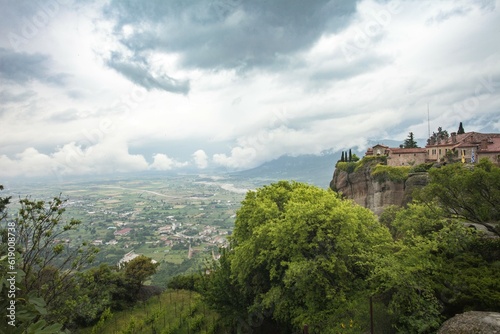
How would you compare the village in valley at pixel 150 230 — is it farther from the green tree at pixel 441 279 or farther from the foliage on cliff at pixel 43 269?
the green tree at pixel 441 279

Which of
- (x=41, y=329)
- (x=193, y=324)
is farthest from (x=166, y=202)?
(x=41, y=329)

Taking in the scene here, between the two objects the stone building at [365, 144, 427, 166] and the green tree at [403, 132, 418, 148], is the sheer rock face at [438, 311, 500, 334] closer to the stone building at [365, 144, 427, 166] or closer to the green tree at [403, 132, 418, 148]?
the stone building at [365, 144, 427, 166]

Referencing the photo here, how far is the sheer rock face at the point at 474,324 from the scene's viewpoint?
9259 mm

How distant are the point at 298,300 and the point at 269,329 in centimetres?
573

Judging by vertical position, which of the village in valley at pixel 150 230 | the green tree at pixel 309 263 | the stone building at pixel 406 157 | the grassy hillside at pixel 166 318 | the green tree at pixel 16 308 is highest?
the stone building at pixel 406 157

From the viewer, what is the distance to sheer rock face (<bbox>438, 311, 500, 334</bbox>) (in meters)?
9.26

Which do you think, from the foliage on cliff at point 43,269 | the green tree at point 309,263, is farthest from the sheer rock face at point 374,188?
the foliage on cliff at point 43,269

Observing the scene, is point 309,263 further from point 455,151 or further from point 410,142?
point 410,142

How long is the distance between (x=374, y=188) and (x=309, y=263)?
95.3ft

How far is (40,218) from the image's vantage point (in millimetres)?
9461

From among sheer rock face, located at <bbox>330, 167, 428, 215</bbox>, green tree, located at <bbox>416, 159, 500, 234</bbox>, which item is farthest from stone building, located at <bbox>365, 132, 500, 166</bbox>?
green tree, located at <bbox>416, 159, 500, 234</bbox>

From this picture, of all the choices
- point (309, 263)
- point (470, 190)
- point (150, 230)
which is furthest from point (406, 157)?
point (150, 230)

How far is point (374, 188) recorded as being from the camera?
40812mm

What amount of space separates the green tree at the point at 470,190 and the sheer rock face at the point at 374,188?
14.5 m
